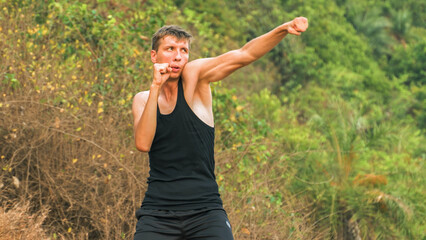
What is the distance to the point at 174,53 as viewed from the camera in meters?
3.29

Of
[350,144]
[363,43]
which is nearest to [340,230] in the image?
[350,144]

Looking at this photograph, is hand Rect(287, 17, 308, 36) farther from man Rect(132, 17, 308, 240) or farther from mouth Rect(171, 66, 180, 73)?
mouth Rect(171, 66, 180, 73)

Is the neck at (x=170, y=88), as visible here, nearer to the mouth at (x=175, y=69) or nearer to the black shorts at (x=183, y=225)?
the mouth at (x=175, y=69)

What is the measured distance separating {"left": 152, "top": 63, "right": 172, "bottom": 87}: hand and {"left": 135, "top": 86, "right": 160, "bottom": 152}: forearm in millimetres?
36

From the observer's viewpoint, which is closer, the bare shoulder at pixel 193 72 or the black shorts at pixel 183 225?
the black shorts at pixel 183 225

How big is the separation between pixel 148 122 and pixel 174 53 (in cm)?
44

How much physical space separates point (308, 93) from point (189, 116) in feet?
56.4

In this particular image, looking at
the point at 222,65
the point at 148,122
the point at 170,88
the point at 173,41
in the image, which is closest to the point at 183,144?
the point at 148,122

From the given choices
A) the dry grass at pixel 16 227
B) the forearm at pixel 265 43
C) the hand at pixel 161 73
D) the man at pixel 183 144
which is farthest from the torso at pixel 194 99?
the dry grass at pixel 16 227

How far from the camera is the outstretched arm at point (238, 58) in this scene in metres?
3.11

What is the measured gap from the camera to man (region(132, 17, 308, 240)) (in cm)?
306

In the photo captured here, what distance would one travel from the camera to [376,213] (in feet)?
33.6

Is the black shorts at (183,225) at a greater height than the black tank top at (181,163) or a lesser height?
lesser

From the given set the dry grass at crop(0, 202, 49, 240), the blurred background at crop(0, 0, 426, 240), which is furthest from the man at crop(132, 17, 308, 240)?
the blurred background at crop(0, 0, 426, 240)
